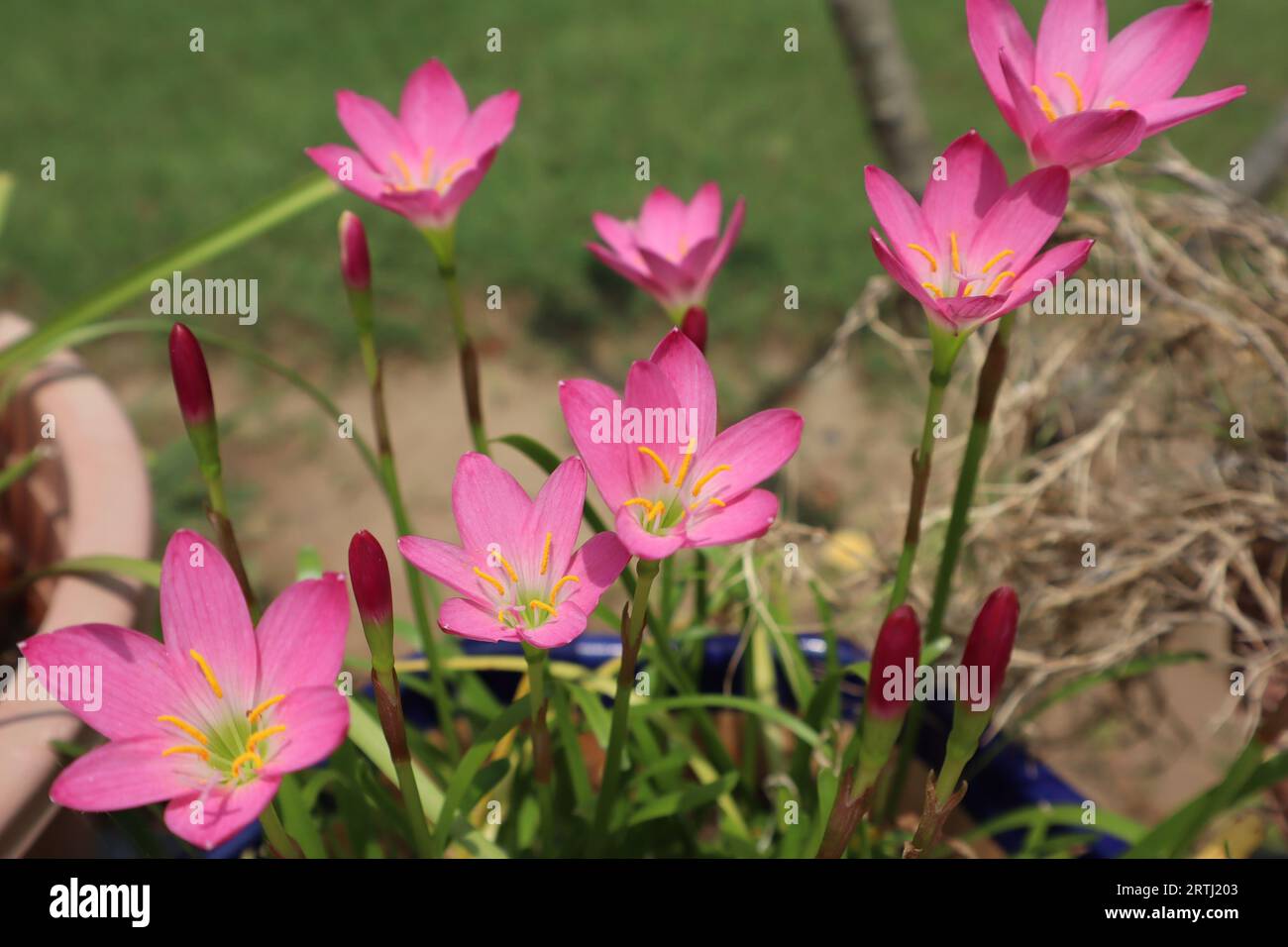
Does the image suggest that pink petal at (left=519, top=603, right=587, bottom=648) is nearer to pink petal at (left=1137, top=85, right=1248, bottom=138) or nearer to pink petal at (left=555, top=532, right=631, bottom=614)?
pink petal at (left=555, top=532, right=631, bottom=614)

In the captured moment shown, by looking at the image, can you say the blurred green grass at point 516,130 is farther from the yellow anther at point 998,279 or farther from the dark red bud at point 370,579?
the dark red bud at point 370,579

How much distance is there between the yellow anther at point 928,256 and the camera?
2.27ft

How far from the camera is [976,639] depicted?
557 millimetres

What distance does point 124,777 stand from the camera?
0.56 meters

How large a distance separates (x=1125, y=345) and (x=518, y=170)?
189 cm

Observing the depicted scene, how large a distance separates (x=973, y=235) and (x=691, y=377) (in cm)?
23

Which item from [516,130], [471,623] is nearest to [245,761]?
[471,623]

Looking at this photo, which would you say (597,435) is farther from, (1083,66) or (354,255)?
(1083,66)

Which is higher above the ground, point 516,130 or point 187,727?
point 516,130

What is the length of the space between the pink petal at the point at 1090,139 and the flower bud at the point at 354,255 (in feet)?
1.54

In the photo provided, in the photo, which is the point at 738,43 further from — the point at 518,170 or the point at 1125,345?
the point at 1125,345

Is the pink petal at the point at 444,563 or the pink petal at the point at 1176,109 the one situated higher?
the pink petal at the point at 1176,109

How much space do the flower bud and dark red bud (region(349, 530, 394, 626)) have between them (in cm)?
28

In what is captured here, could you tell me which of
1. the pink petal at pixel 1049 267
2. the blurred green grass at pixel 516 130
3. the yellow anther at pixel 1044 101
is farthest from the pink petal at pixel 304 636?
the blurred green grass at pixel 516 130
